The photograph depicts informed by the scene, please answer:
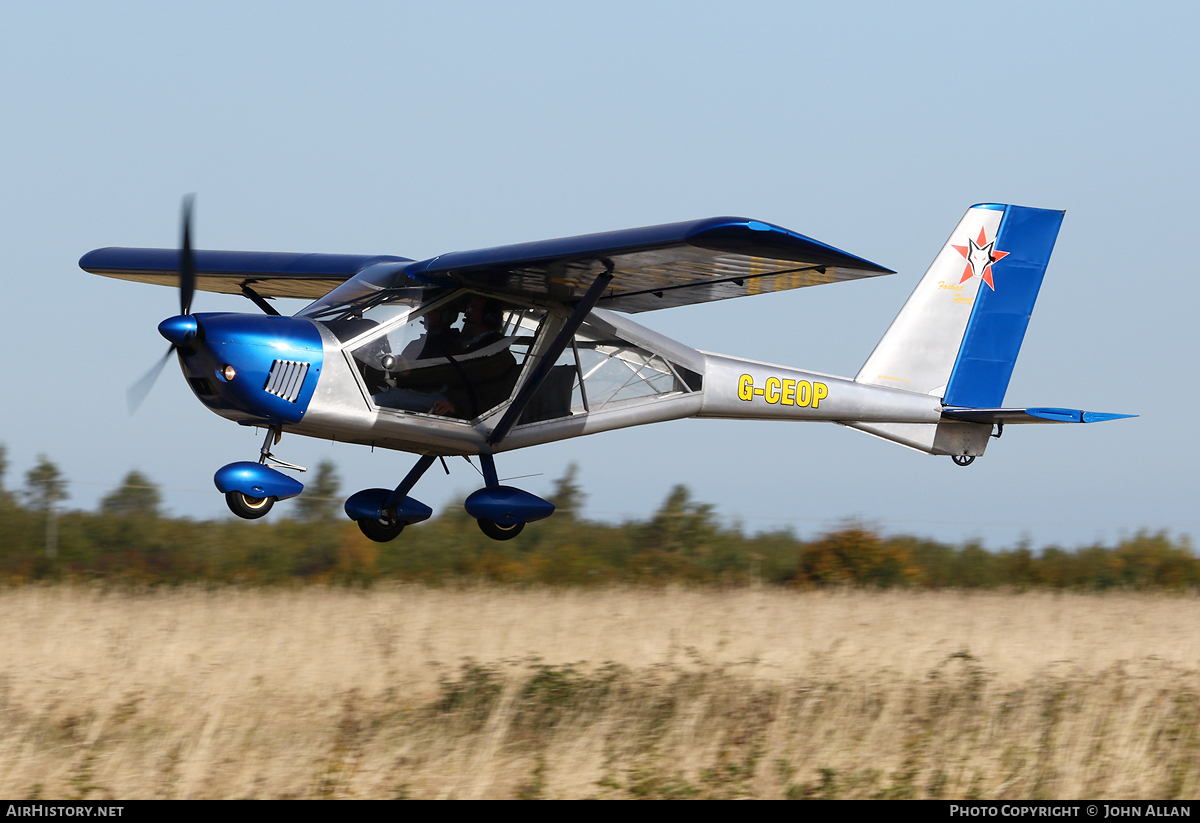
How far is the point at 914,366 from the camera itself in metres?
12.9

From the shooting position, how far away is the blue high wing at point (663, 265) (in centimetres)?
793

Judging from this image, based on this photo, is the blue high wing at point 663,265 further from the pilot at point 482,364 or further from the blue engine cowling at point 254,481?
the blue engine cowling at point 254,481

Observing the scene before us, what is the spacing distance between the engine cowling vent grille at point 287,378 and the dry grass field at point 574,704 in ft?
8.20

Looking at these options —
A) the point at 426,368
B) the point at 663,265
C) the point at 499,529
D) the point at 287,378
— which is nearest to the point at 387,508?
A: the point at 499,529

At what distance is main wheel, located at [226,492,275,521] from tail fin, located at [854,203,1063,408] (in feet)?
23.0

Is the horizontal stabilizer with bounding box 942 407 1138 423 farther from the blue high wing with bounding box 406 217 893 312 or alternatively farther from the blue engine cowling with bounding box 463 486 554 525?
the blue engine cowling with bounding box 463 486 554 525

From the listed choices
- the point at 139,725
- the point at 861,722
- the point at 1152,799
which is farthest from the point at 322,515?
the point at 1152,799

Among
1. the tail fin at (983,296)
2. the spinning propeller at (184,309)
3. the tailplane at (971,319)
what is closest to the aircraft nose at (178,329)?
the spinning propeller at (184,309)

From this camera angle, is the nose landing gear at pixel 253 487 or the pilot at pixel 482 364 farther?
the pilot at pixel 482 364

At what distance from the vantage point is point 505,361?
9.91 metres

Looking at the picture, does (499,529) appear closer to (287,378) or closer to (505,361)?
(505,361)

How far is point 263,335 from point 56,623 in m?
5.94

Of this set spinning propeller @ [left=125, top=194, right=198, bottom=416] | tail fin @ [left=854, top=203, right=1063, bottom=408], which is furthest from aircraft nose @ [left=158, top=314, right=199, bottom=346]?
tail fin @ [left=854, top=203, right=1063, bottom=408]

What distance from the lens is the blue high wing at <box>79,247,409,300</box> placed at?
1193 cm
